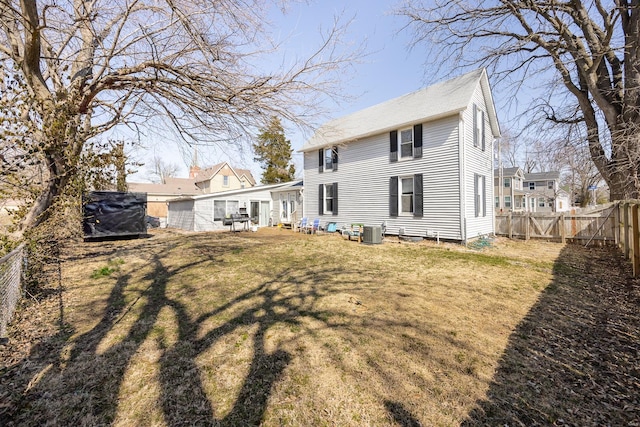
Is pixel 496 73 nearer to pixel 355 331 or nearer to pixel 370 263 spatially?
pixel 370 263

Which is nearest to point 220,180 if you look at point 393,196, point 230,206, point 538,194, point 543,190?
point 230,206

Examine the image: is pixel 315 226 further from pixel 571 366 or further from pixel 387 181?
pixel 571 366

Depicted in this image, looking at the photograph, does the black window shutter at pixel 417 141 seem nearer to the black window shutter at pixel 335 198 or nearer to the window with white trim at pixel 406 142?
the window with white trim at pixel 406 142

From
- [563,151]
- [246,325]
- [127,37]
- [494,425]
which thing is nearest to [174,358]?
[246,325]

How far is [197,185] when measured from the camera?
38500mm

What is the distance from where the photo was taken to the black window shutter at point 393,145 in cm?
1270

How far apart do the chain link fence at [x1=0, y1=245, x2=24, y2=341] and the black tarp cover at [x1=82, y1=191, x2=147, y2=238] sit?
9.43 m

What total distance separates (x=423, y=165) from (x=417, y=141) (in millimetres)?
1089

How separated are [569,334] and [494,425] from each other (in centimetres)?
247

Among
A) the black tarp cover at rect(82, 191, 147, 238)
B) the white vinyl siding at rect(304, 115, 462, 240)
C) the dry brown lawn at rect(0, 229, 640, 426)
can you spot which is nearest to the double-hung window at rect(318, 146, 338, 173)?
the white vinyl siding at rect(304, 115, 462, 240)

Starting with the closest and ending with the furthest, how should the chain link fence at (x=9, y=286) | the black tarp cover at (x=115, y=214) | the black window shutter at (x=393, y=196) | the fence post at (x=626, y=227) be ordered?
the chain link fence at (x=9, y=286) < the fence post at (x=626, y=227) < the black tarp cover at (x=115, y=214) < the black window shutter at (x=393, y=196)

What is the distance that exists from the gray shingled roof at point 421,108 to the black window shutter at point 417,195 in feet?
7.91

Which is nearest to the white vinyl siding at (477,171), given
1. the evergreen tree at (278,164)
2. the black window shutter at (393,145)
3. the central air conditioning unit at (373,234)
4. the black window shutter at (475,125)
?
the black window shutter at (475,125)

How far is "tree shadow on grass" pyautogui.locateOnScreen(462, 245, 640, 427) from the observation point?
2264mm
